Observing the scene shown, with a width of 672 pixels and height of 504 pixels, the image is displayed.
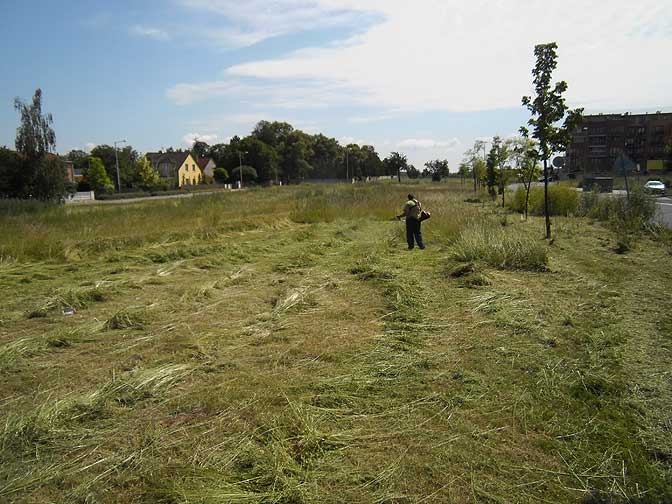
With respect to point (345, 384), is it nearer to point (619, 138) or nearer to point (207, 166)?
point (207, 166)

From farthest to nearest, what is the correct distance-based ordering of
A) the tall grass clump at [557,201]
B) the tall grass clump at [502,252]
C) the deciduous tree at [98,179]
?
the deciduous tree at [98,179] → the tall grass clump at [557,201] → the tall grass clump at [502,252]

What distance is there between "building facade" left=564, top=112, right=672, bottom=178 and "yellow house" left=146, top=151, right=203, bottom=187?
7835cm

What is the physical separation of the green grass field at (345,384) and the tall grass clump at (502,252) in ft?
0.24

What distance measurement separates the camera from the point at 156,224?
17.2 meters

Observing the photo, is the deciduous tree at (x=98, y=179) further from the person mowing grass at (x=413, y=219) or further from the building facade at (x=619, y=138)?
the building facade at (x=619, y=138)

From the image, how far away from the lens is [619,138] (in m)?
105

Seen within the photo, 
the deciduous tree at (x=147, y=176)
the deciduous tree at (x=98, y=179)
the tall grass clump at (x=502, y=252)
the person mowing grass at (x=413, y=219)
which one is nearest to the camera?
the tall grass clump at (x=502, y=252)

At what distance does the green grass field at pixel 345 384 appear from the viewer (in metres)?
3.13

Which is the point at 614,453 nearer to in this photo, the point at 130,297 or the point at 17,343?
the point at 17,343

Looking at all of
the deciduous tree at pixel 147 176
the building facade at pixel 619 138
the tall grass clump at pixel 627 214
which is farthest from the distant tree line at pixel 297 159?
the tall grass clump at pixel 627 214

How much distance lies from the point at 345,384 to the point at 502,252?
6.84m

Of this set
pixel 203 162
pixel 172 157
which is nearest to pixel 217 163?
pixel 203 162

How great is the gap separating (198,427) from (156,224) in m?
14.7

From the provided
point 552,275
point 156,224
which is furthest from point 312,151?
point 552,275
